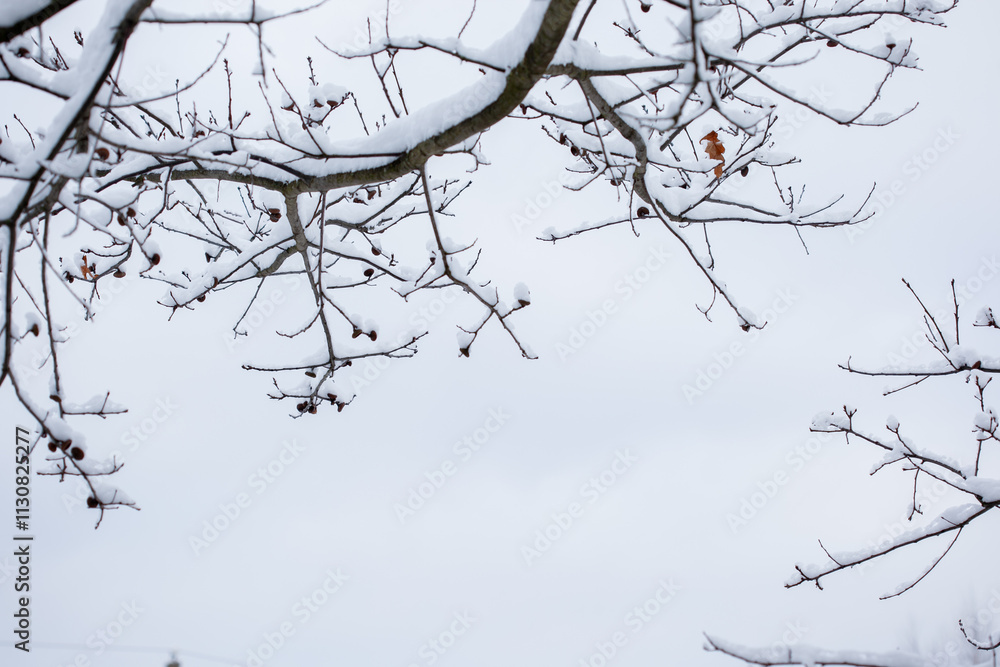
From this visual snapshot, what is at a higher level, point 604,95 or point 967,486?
point 604,95

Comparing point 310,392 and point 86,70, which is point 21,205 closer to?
point 86,70

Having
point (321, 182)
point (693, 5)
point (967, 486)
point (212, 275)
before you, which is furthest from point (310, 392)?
point (967, 486)

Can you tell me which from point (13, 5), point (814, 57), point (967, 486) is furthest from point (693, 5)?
point (967, 486)

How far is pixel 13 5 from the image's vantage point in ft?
5.60

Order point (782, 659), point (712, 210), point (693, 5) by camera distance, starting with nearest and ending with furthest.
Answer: point (693, 5) → point (782, 659) → point (712, 210)

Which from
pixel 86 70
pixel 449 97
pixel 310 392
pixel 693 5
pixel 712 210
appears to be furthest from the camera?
pixel 310 392

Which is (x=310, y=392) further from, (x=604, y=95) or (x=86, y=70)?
(x=604, y=95)

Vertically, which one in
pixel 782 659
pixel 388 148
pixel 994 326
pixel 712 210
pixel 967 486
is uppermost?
pixel 388 148

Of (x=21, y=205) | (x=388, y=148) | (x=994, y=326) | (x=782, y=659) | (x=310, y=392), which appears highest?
(x=388, y=148)

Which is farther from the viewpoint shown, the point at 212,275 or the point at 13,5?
the point at 212,275

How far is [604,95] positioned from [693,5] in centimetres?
123

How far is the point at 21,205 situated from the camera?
1.67 metres

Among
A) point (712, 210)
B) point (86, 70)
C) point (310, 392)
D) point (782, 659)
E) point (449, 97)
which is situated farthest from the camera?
point (310, 392)

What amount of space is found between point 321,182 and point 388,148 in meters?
0.37
